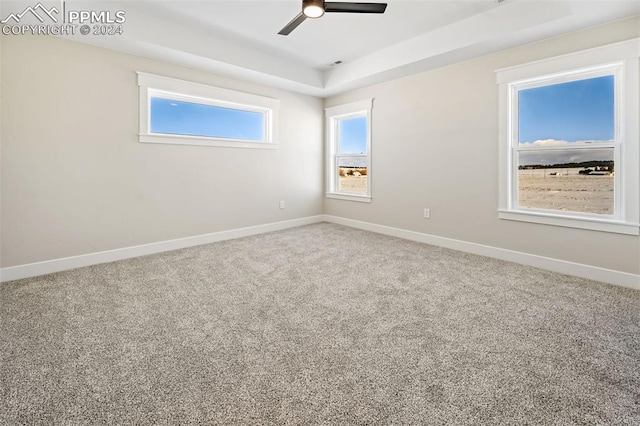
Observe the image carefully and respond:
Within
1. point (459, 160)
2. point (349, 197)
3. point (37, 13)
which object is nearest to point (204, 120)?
point (37, 13)

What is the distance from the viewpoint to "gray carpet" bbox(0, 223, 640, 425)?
1.32 m

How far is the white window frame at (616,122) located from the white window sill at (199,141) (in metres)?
3.31

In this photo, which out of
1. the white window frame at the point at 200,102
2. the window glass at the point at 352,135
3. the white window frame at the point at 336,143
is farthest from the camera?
the window glass at the point at 352,135

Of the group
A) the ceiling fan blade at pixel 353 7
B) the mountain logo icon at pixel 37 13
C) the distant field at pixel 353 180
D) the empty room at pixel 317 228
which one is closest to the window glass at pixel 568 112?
the empty room at pixel 317 228

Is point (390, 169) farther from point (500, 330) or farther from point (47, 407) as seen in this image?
point (47, 407)

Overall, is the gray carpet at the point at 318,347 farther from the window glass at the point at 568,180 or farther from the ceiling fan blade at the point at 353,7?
the ceiling fan blade at the point at 353,7

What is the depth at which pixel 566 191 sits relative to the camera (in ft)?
10.3

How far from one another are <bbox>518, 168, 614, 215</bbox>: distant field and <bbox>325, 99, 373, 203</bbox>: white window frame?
2212 mm

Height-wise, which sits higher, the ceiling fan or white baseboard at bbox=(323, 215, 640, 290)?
the ceiling fan

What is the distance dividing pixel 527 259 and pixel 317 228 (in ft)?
9.85

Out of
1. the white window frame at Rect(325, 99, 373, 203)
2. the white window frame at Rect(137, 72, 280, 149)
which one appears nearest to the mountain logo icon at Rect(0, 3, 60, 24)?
the white window frame at Rect(137, 72, 280, 149)

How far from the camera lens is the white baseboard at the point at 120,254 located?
2.92 metres

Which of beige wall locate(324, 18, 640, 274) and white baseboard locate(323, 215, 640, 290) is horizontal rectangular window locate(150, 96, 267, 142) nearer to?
beige wall locate(324, 18, 640, 274)

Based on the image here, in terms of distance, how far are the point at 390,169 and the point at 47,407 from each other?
14.2 ft
